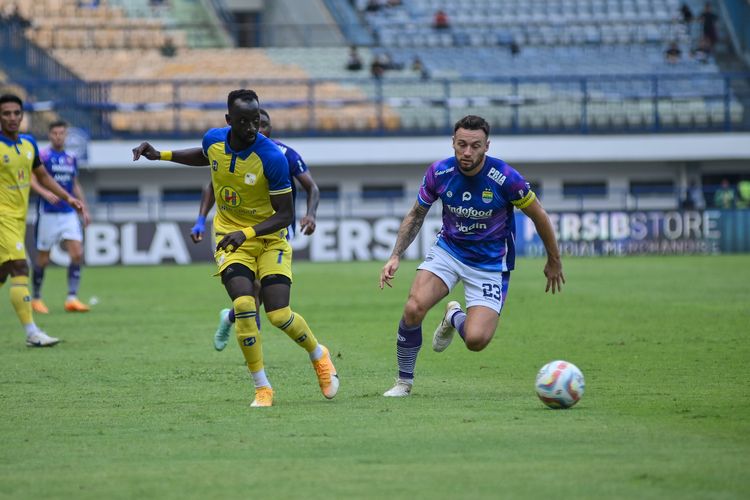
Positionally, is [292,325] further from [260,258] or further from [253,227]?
[253,227]

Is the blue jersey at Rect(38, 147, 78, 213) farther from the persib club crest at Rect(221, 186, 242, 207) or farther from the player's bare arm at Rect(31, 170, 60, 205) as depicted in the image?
the persib club crest at Rect(221, 186, 242, 207)

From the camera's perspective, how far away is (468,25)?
47062mm

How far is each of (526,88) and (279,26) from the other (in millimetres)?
8988

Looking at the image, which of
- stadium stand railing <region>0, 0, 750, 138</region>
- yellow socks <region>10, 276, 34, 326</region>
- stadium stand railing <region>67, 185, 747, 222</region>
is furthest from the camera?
stadium stand railing <region>0, 0, 750, 138</region>

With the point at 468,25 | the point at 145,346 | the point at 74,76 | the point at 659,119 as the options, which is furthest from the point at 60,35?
the point at 145,346

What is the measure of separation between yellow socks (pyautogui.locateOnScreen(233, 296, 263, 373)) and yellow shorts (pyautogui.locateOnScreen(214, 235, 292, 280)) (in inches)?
12.3

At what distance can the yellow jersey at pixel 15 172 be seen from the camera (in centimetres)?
1349

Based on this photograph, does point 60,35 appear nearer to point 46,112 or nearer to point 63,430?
point 46,112

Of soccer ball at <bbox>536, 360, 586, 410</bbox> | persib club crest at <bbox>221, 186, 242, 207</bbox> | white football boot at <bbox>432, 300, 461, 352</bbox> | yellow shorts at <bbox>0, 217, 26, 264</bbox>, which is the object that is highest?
persib club crest at <bbox>221, 186, 242, 207</bbox>

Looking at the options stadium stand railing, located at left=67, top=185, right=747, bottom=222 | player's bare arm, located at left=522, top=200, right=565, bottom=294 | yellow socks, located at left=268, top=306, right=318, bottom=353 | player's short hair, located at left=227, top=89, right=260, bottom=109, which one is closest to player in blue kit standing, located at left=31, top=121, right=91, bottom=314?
yellow socks, located at left=268, top=306, right=318, bottom=353

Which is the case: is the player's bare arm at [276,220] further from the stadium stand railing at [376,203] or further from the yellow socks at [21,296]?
the stadium stand railing at [376,203]

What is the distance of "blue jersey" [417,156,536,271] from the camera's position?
9.44 metres

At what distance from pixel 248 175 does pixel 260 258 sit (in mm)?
642

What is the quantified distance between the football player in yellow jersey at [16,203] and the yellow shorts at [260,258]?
15.5ft
